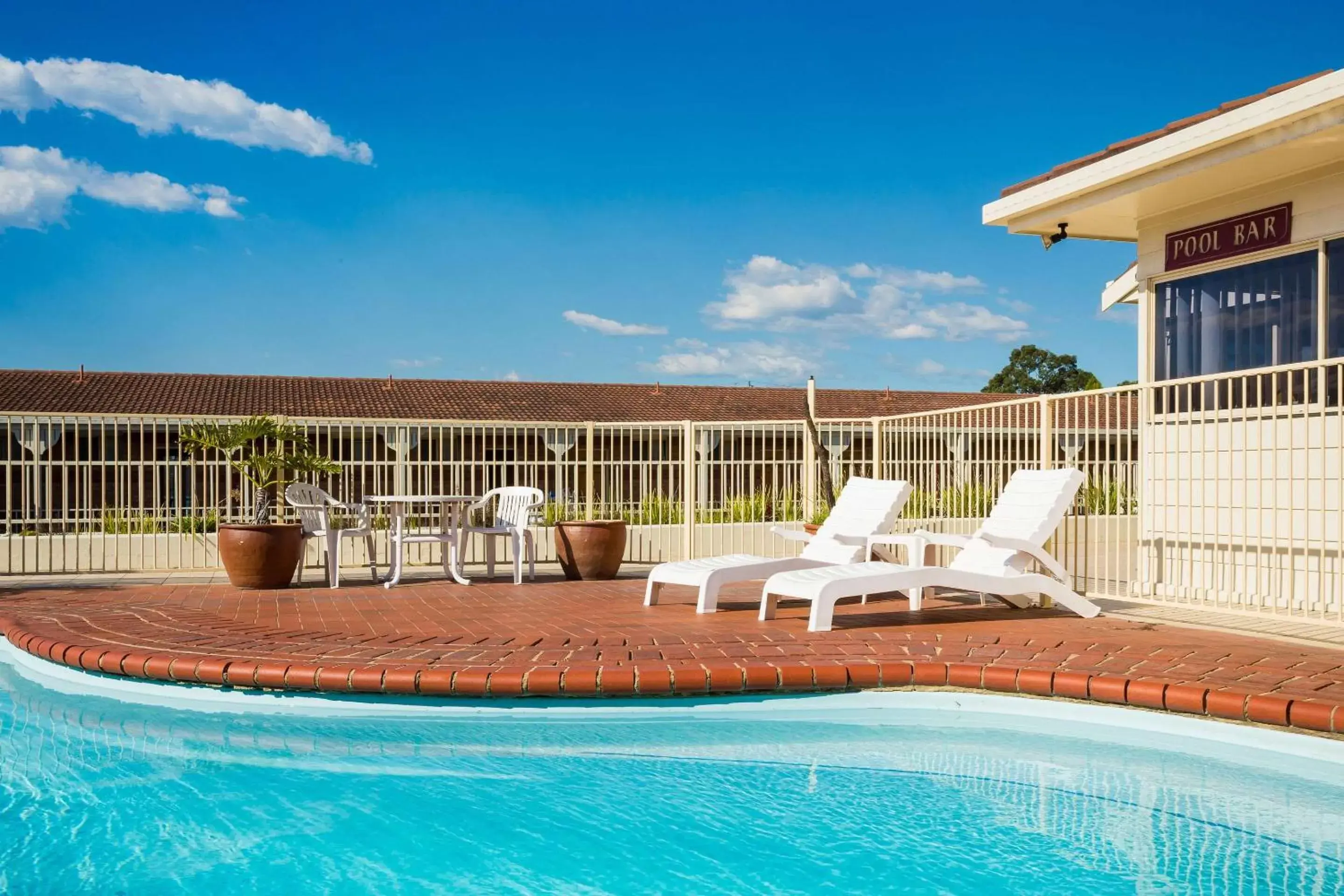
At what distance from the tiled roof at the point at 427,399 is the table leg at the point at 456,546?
65.9 feet

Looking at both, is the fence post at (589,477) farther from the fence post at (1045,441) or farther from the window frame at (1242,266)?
the window frame at (1242,266)

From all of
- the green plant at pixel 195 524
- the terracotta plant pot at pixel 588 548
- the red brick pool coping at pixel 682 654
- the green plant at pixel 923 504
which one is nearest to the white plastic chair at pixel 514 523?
the terracotta plant pot at pixel 588 548

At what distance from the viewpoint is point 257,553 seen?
10117mm

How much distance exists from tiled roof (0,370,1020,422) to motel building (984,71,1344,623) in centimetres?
2225

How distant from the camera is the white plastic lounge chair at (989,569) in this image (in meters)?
7.05

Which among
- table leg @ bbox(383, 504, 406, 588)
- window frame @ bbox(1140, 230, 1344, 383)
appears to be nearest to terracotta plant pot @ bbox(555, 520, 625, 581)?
table leg @ bbox(383, 504, 406, 588)

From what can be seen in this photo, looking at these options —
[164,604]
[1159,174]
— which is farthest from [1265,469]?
[164,604]

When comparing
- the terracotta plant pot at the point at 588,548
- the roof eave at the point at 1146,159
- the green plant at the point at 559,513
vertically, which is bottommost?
the terracotta plant pot at the point at 588,548

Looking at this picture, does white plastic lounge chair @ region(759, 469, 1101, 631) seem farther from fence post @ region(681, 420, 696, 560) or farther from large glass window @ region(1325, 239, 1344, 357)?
fence post @ region(681, 420, 696, 560)

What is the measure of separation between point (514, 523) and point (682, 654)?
516 centimetres

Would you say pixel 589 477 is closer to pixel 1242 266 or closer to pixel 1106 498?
pixel 1106 498

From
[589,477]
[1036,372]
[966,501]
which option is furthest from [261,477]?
[1036,372]

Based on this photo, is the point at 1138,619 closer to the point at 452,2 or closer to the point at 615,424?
the point at 615,424

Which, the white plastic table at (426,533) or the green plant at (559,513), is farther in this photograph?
the green plant at (559,513)
